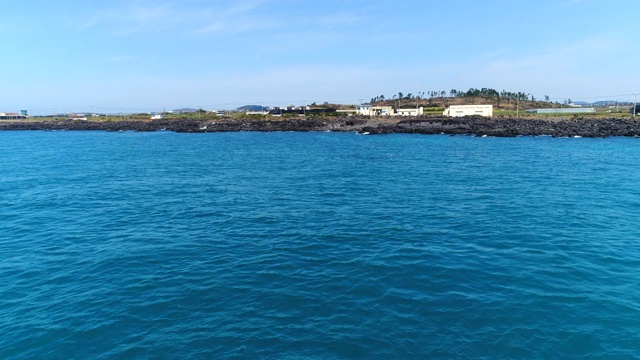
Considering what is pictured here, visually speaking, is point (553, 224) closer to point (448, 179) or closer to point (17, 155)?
point (448, 179)

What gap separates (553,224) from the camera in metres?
27.1

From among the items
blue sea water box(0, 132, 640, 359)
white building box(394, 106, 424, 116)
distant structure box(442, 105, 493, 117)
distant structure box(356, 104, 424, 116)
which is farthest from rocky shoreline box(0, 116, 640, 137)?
blue sea water box(0, 132, 640, 359)

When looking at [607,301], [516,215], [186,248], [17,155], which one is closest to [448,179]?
[516,215]

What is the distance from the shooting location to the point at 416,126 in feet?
407

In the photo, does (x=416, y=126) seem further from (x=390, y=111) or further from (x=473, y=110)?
(x=390, y=111)

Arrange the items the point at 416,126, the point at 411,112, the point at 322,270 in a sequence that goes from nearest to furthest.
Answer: the point at 322,270 → the point at 416,126 → the point at 411,112

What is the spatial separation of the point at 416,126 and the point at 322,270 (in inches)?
4370

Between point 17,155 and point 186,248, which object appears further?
point 17,155

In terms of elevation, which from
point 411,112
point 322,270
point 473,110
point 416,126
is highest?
point 411,112

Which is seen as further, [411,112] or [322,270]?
[411,112]

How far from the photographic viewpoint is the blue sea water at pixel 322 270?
13.9 metres

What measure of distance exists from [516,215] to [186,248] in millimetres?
23585

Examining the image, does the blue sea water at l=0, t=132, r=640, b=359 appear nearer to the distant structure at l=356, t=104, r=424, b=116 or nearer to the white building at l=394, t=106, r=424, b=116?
the white building at l=394, t=106, r=424, b=116

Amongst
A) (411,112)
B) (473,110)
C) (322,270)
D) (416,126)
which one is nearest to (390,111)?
(411,112)
